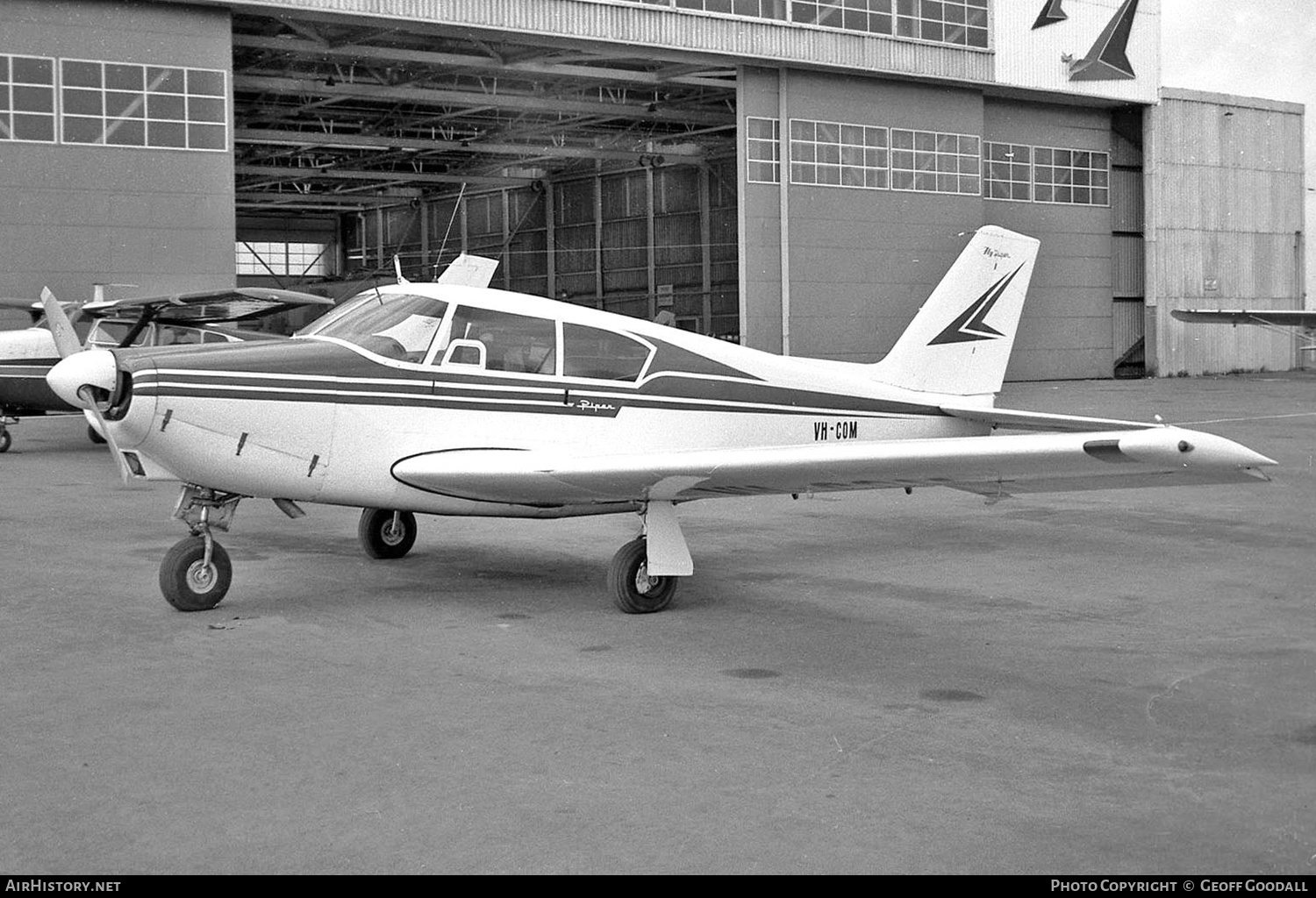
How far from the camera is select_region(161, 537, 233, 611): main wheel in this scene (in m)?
7.70

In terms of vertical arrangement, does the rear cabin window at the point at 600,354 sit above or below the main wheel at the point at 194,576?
above

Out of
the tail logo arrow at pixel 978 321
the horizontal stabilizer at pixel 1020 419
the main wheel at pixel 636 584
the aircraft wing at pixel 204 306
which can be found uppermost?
the aircraft wing at pixel 204 306

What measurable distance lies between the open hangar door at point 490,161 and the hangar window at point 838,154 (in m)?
2.86

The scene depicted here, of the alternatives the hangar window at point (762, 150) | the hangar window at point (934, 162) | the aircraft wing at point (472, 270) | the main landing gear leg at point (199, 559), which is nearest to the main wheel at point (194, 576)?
the main landing gear leg at point (199, 559)

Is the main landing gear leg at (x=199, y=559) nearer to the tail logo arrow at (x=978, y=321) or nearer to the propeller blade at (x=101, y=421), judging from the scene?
the propeller blade at (x=101, y=421)

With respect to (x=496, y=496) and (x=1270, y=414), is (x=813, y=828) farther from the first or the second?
(x=1270, y=414)

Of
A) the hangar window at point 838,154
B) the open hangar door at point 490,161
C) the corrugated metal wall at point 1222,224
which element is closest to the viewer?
the open hangar door at point 490,161

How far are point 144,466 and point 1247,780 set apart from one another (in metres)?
5.89

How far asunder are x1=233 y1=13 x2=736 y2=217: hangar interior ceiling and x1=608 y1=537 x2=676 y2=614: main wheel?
24.6 meters

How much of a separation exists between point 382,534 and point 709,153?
130 feet

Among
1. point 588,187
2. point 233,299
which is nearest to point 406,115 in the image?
point 588,187

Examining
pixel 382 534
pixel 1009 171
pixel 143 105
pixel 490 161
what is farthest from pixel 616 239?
pixel 382 534

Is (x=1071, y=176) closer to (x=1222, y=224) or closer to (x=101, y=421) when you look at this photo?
(x=1222, y=224)

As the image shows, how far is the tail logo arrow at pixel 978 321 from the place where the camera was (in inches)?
420
